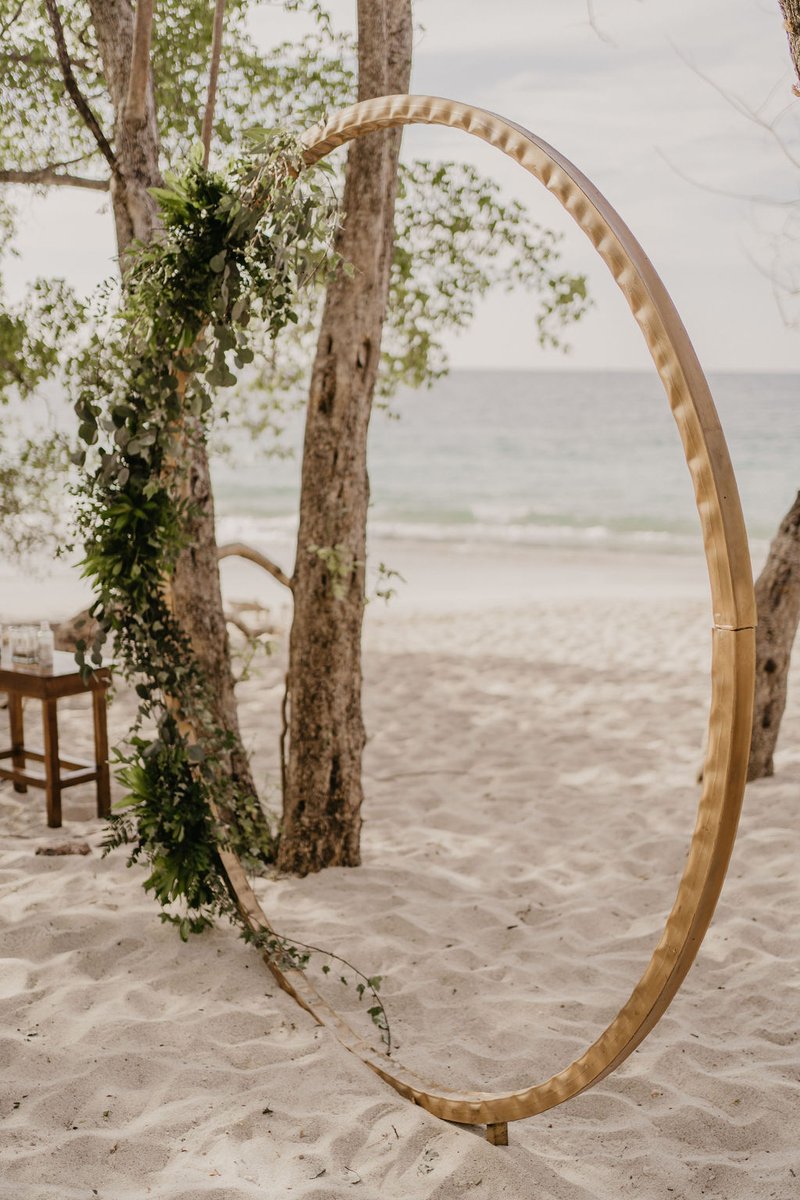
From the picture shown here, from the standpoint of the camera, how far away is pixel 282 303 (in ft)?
8.14

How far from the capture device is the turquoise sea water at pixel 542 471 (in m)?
16.2

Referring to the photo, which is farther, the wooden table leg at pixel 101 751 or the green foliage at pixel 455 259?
the green foliage at pixel 455 259

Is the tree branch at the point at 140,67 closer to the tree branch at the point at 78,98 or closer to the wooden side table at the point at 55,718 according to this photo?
the tree branch at the point at 78,98

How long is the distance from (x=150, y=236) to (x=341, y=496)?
3.44ft

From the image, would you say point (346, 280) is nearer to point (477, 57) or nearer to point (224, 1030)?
point (224, 1030)

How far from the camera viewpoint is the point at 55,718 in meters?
3.87

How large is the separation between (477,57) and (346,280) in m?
20.8

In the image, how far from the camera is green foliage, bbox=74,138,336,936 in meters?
2.39

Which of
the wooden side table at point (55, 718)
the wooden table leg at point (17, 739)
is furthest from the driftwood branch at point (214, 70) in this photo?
the wooden table leg at point (17, 739)

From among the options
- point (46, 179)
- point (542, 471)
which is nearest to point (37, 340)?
point (46, 179)

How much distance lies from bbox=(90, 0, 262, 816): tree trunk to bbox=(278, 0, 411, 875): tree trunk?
0.91ft

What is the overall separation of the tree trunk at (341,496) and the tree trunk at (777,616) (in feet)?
6.13

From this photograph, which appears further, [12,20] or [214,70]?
[12,20]

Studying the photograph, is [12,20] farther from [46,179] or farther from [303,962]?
[303,962]
